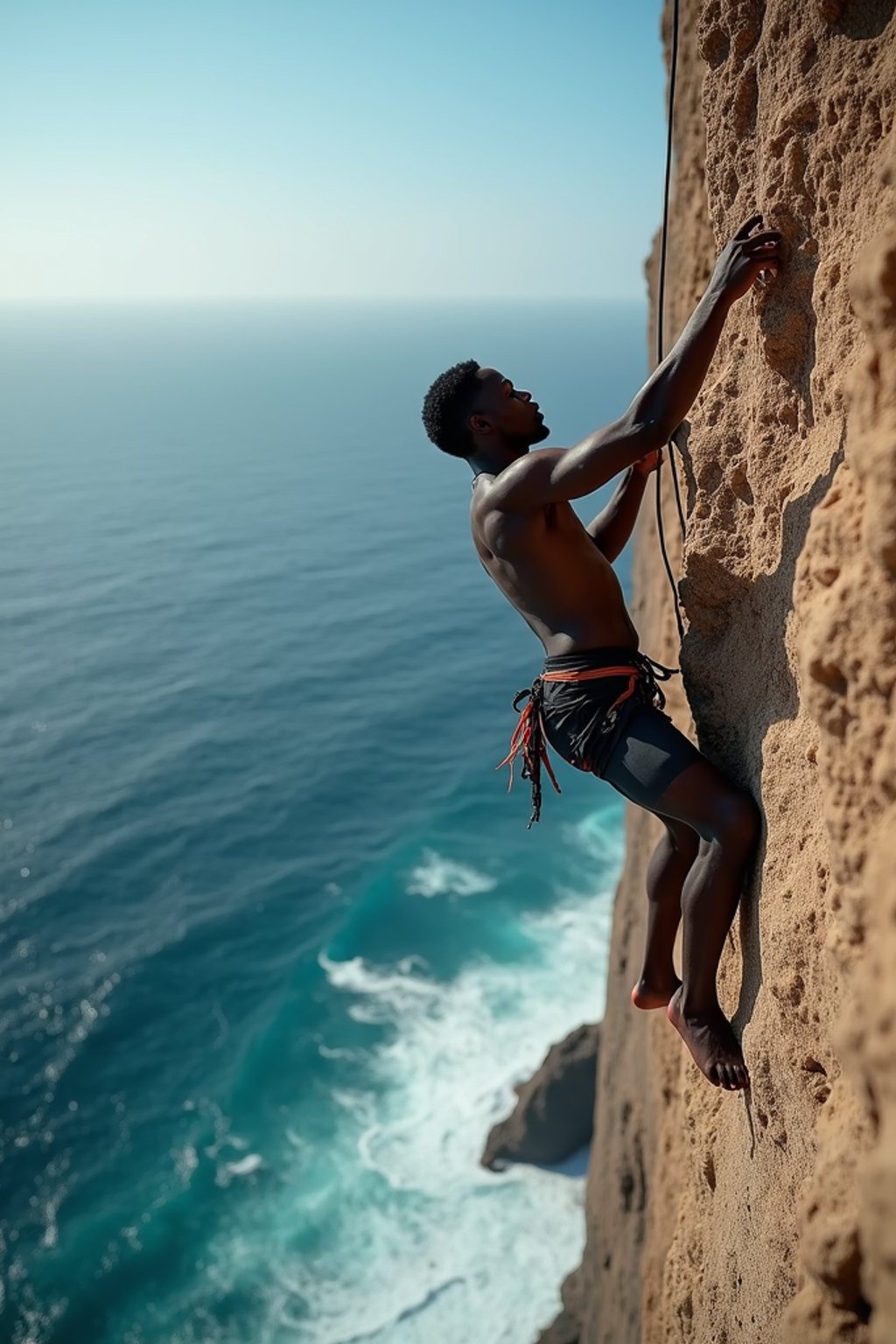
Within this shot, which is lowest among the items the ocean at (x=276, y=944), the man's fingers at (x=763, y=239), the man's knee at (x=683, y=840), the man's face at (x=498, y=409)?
the ocean at (x=276, y=944)

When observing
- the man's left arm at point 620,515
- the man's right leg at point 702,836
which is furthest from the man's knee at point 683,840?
the man's left arm at point 620,515

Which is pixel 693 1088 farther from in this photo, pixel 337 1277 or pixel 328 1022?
pixel 328 1022

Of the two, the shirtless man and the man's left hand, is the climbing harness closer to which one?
the shirtless man

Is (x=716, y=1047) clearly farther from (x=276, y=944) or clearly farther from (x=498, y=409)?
(x=276, y=944)

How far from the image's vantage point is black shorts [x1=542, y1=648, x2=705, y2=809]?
4020 millimetres

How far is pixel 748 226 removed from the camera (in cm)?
380

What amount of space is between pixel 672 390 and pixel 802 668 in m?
1.15

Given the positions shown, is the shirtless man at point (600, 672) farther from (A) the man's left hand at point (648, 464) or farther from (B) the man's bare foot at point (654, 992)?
(B) the man's bare foot at point (654, 992)

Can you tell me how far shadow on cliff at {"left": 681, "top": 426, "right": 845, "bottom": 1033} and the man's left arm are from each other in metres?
0.44

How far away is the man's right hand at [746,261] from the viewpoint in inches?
144

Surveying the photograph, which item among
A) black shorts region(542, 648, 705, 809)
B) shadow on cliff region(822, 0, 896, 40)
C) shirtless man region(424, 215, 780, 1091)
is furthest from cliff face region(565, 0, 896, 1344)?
black shorts region(542, 648, 705, 809)

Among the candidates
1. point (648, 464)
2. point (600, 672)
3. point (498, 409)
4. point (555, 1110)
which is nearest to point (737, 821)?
point (600, 672)

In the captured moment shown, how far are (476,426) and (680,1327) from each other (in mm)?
4490

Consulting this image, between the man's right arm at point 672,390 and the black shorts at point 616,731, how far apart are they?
81 centimetres
